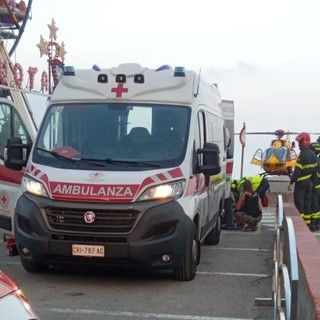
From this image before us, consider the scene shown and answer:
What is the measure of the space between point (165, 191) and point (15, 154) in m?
1.96

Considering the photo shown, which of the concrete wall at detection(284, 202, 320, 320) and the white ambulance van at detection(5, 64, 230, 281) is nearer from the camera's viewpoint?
the concrete wall at detection(284, 202, 320, 320)

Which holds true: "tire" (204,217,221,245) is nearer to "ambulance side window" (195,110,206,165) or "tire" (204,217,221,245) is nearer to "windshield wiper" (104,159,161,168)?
"ambulance side window" (195,110,206,165)

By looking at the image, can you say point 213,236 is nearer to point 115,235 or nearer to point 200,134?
point 200,134

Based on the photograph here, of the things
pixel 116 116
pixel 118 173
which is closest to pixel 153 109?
pixel 116 116

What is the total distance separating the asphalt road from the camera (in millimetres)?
6340

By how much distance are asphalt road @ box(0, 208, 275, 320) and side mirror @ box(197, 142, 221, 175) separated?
4.40 ft

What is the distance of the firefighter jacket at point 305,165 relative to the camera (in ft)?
41.5

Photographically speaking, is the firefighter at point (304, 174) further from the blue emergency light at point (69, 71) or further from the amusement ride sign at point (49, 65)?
the amusement ride sign at point (49, 65)

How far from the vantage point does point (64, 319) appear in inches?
238

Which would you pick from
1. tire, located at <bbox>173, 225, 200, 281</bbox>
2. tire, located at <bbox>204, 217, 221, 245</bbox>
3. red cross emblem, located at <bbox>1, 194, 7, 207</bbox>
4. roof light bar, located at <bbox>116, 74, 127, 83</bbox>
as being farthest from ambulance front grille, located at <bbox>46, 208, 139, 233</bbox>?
tire, located at <bbox>204, 217, 221, 245</bbox>

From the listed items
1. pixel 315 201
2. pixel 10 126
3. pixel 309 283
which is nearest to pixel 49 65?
pixel 315 201

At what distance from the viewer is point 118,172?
723 centimetres

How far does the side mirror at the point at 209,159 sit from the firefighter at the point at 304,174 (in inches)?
201

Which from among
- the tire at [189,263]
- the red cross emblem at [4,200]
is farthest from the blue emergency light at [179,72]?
the red cross emblem at [4,200]
